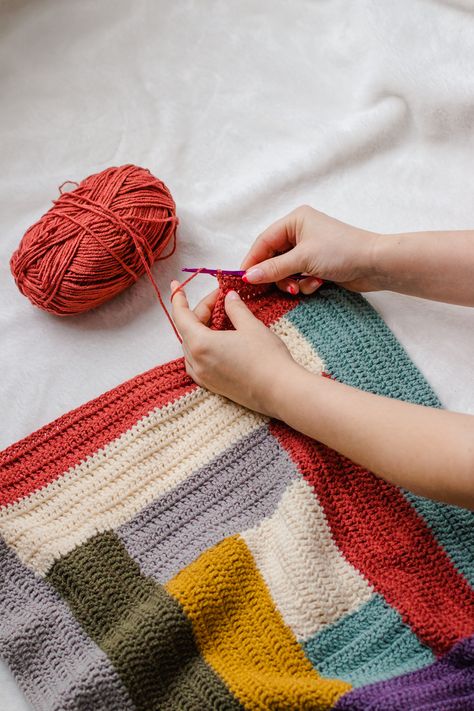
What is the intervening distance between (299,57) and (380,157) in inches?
9.1

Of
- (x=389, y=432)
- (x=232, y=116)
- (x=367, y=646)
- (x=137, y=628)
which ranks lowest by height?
(x=367, y=646)

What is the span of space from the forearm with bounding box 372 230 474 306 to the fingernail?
0.16 m

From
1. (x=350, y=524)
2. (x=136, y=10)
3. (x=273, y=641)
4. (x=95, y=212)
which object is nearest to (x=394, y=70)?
(x=136, y=10)

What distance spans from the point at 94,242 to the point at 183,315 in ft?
0.53

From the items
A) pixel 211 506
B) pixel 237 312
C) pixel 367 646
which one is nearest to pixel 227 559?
pixel 211 506

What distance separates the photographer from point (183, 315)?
0.96m

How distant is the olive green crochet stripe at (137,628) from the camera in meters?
0.78

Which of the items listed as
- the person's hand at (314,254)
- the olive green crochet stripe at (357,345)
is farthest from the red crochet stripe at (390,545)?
the person's hand at (314,254)

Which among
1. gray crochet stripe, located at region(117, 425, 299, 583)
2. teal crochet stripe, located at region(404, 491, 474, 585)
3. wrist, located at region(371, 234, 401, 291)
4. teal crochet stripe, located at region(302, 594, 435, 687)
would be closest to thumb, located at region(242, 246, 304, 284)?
wrist, located at region(371, 234, 401, 291)

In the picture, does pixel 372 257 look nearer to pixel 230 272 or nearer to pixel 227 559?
pixel 230 272

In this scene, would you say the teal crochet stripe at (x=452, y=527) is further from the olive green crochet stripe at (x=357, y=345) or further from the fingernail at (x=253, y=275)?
the fingernail at (x=253, y=275)

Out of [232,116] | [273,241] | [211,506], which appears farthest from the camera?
[232,116]

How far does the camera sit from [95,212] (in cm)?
98

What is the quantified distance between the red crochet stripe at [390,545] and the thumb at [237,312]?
152 mm
